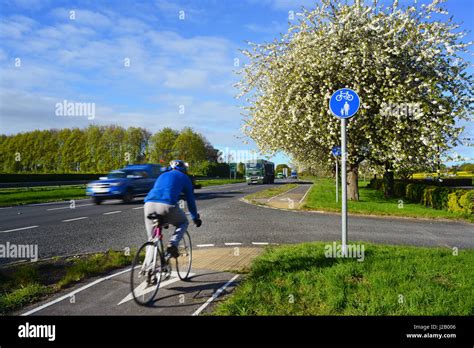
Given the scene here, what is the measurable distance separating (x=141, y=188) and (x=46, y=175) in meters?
33.3

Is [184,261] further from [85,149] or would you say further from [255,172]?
[85,149]

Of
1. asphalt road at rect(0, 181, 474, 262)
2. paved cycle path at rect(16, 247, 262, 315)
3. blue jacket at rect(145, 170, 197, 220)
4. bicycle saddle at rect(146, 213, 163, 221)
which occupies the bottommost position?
asphalt road at rect(0, 181, 474, 262)

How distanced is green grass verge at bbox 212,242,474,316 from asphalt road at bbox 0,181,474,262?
2638 millimetres

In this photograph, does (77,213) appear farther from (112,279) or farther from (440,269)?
(440,269)

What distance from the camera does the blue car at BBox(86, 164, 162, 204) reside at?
1802 cm

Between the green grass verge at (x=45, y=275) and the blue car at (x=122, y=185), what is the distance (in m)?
11.0

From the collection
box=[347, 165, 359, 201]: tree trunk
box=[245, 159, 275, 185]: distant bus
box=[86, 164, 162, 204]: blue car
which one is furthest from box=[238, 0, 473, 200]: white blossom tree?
box=[245, 159, 275, 185]: distant bus

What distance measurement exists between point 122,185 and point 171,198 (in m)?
14.3

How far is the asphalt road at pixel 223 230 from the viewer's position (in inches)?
344

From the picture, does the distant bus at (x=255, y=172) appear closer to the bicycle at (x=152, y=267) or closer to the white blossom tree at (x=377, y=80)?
the white blossom tree at (x=377, y=80)

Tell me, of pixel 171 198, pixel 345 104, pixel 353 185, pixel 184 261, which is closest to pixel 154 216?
pixel 171 198

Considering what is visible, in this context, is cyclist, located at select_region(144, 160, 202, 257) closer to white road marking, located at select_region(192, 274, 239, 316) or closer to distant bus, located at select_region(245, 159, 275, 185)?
white road marking, located at select_region(192, 274, 239, 316)

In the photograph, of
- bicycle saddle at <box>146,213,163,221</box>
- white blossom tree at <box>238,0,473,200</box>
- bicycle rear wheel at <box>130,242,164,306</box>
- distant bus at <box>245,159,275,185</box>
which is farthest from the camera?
distant bus at <box>245,159,275,185</box>

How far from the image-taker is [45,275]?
5.70 meters
